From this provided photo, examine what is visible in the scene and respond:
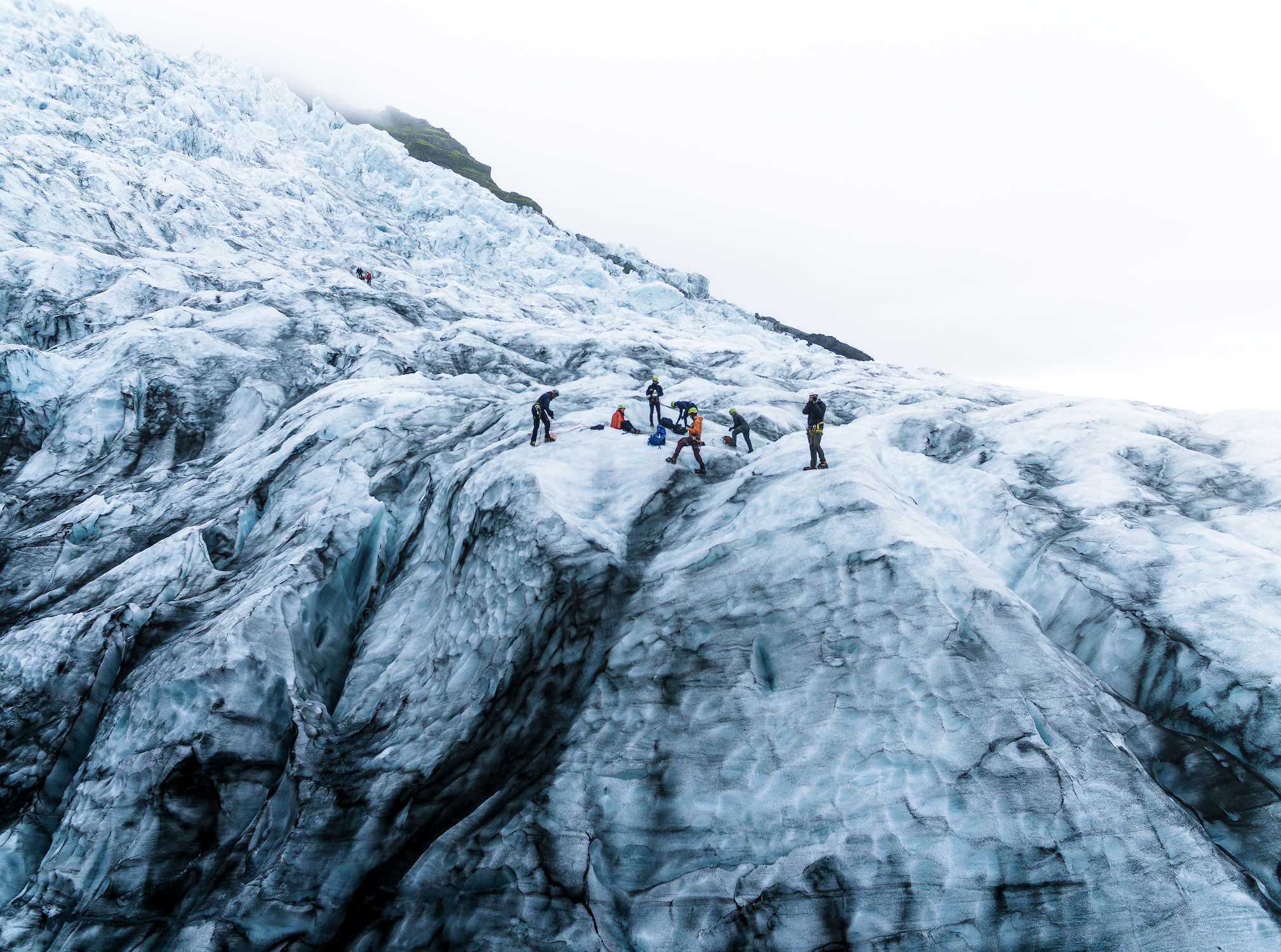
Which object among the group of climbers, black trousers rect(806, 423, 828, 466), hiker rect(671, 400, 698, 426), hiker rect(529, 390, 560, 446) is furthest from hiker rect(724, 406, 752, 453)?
hiker rect(529, 390, 560, 446)

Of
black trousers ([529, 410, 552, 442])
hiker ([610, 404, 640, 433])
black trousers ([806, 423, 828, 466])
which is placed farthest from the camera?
hiker ([610, 404, 640, 433])

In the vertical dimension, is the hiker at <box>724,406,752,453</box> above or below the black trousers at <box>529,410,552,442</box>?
above

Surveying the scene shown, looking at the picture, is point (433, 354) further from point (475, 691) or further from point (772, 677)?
point (772, 677)

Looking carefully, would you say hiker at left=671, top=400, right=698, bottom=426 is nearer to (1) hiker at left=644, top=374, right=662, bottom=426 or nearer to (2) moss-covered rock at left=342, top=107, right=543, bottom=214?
(1) hiker at left=644, top=374, right=662, bottom=426

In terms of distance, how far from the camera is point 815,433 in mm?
11648

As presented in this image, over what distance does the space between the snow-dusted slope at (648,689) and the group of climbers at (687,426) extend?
552 mm

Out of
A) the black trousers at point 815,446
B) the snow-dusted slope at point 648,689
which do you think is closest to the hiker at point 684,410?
the snow-dusted slope at point 648,689

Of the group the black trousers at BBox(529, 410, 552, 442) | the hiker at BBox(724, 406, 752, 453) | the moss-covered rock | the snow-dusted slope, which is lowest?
the snow-dusted slope

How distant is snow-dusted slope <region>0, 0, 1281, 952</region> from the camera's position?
633cm

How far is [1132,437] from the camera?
14.9 metres

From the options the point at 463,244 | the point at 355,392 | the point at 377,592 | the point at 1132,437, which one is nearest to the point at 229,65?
the point at 463,244

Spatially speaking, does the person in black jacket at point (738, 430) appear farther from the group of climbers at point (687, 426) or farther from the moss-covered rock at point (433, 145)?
the moss-covered rock at point (433, 145)

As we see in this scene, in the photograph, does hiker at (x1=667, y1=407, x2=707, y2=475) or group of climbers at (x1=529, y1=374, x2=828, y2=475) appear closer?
group of climbers at (x1=529, y1=374, x2=828, y2=475)

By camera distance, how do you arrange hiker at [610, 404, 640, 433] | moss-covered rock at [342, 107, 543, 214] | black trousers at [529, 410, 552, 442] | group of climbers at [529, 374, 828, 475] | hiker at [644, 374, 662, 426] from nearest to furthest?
group of climbers at [529, 374, 828, 475]
black trousers at [529, 410, 552, 442]
hiker at [610, 404, 640, 433]
hiker at [644, 374, 662, 426]
moss-covered rock at [342, 107, 543, 214]
